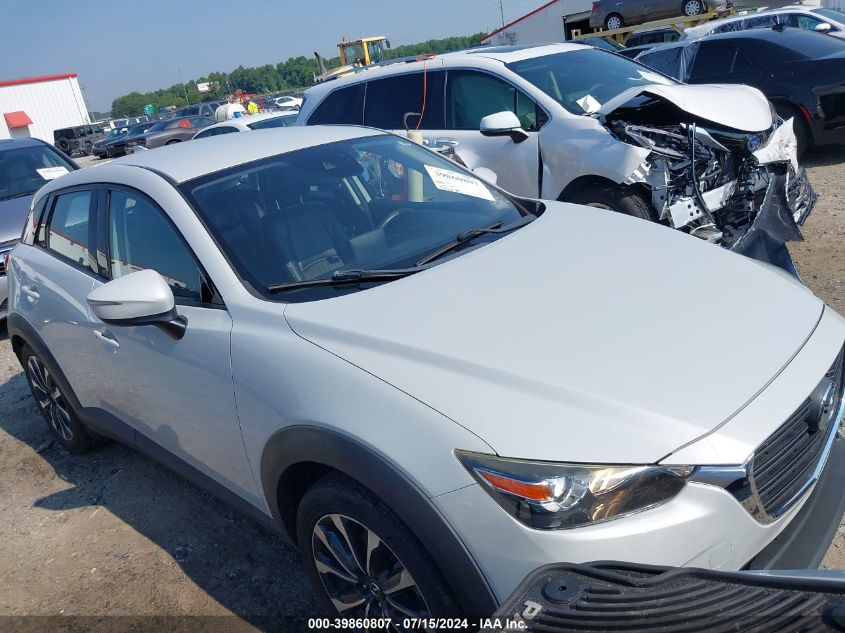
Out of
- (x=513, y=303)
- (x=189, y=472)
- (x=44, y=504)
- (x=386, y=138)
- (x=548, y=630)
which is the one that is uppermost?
(x=386, y=138)

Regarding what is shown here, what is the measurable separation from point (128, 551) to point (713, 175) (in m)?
4.35

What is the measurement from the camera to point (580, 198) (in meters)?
5.38

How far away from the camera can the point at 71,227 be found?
3662 millimetres

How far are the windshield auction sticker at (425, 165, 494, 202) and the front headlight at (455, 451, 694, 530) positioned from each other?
5.97 feet

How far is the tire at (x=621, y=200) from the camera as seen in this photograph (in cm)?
507

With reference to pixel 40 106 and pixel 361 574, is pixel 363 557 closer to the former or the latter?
pixel 361 574

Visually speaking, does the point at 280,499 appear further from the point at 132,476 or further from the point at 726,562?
the point at 132,476

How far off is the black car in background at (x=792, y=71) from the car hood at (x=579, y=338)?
6.18 metres

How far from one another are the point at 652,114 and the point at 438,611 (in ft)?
14.2

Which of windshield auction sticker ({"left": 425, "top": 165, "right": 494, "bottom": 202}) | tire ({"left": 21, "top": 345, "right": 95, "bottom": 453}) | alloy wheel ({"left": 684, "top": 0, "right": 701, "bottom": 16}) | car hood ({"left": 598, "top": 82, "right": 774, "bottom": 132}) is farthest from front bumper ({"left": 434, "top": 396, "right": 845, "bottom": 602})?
alloy wheel ({"left": 684, "top": 0, "right": 701, "bottom": 16})

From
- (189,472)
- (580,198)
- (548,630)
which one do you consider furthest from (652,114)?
(548,630)

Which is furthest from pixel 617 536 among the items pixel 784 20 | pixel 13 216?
pixel 784 20

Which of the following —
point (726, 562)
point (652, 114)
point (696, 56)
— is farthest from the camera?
point (696, 56)

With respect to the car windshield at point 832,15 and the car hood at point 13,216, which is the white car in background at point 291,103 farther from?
the car windshield at point 832,15
